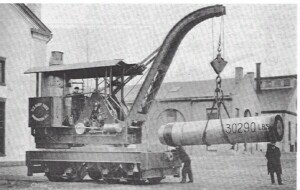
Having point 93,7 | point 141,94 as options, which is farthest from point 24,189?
point 93,7

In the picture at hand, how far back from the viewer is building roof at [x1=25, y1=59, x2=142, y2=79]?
12.4 m

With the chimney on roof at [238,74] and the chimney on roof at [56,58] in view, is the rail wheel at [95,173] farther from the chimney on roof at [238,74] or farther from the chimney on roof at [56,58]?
the chimney on roof at [238,74]

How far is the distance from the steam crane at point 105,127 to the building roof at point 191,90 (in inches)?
774

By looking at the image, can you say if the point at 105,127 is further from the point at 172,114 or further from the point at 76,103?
the point at 172,114

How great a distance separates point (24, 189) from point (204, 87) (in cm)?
2416

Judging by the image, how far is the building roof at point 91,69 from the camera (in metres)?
12.4

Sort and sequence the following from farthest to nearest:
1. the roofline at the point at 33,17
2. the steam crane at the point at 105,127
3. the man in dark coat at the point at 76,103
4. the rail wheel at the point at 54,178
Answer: the roofline at the point at 33,17 → the man in dark coat at the point at 76,103 → the rail wheel at the point at 54,178 → the steam crane at the point at 105,127

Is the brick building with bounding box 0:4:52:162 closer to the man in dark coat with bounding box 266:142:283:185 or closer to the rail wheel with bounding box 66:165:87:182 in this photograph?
the rail wheel with bounding box 66:165:87:182

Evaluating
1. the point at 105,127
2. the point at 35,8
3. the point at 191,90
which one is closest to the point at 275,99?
the point at 191,90

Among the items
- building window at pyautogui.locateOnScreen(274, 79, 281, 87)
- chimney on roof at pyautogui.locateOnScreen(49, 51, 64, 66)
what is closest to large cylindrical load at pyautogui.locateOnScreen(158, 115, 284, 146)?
chimney on roof at pyautogui.locateOnScreen(49, 51, 64, 66)

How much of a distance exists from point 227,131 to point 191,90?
74.7 ft

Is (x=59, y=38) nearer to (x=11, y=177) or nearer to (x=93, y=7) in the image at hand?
(x=93, y=7)

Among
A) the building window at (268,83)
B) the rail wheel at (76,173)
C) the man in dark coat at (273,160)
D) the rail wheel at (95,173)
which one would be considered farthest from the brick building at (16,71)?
the building window at (268,83)

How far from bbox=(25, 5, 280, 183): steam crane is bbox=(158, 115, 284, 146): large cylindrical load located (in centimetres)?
3
